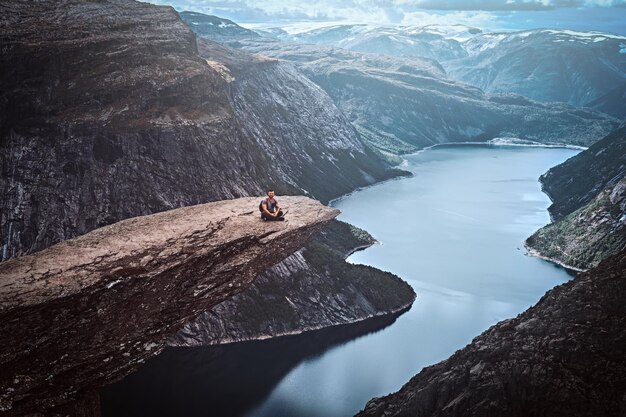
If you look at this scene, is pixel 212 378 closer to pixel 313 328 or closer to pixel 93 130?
pixel 313 328

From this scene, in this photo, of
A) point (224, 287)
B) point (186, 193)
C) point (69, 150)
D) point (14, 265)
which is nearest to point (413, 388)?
point (224, 287)

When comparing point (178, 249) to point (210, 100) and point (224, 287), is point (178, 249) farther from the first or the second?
point (210, 100)

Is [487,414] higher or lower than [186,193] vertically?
higher

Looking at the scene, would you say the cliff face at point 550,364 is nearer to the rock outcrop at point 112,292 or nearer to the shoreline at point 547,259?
the rock outcrop at point 112,292

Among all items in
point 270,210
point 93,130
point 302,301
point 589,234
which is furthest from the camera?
point 589,234

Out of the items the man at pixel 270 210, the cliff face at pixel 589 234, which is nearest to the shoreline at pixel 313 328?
the cliff face at pixel 589 234

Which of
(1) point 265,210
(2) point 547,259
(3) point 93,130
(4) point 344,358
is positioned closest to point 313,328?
(4) point 344,358
